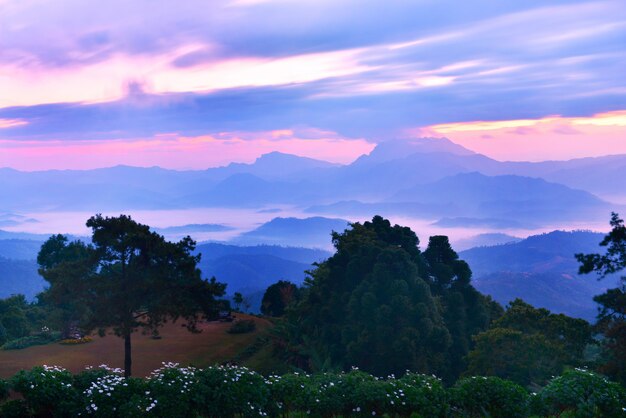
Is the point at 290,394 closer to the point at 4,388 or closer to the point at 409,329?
the point at 4,388

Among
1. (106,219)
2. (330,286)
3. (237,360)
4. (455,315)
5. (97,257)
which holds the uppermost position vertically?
(106,219)

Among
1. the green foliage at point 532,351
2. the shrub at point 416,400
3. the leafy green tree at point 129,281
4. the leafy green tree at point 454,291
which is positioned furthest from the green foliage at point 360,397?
the leafy green tree at point 454,291

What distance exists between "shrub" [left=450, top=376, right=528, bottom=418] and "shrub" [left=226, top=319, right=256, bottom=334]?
27.1 meters

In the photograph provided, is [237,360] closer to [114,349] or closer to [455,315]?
[114,349]

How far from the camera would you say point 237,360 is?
99.5 feet

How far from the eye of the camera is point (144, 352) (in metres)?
32.5

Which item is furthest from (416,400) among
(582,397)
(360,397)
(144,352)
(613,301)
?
(144,352)

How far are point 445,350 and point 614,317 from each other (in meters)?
7.31

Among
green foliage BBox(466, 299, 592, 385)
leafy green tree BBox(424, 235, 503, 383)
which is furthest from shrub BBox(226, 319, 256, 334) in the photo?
green foliage BBox(466, 299, 592, 385)

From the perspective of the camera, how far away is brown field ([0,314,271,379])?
30.0 m

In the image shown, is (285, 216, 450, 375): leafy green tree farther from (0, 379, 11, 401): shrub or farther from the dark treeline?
(0, 379, 11, 401): shrub

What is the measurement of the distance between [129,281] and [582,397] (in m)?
19.1

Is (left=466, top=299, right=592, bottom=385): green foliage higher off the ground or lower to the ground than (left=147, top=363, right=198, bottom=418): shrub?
lower

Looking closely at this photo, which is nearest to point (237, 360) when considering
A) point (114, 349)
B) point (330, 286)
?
point (330, 286)
